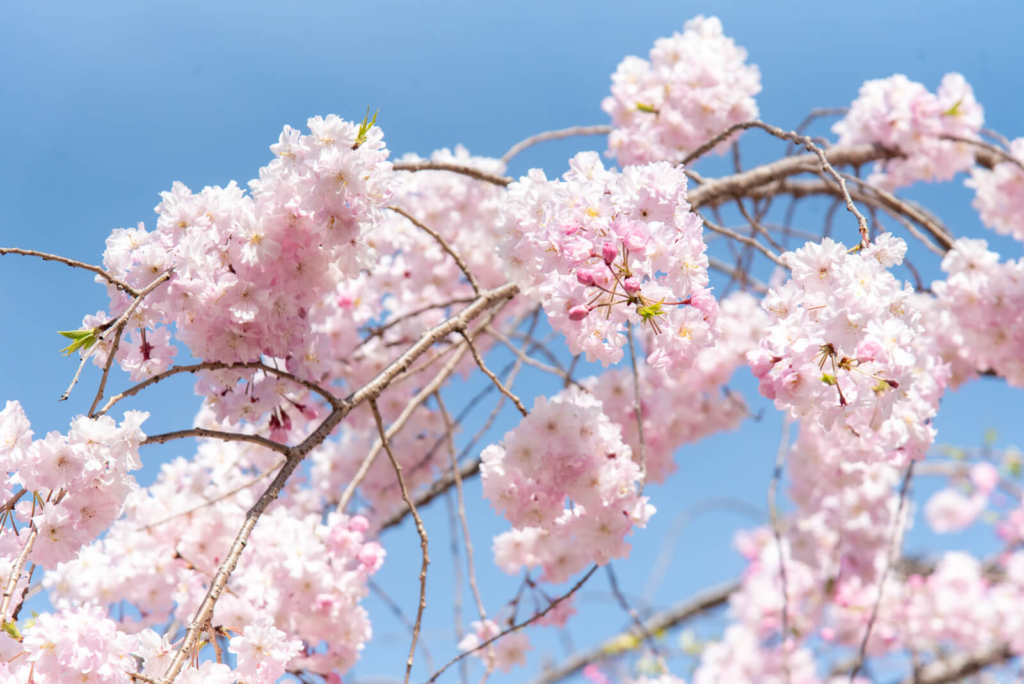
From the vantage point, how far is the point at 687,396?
4281 millimetres

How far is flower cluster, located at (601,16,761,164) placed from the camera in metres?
3.45

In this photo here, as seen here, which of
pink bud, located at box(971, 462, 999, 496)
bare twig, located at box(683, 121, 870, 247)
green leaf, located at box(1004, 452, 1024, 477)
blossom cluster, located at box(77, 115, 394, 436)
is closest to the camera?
bare twig, located at box(683, 121, 870, 247)

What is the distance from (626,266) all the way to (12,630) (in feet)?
4.63

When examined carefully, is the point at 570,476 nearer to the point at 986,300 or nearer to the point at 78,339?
the point at 78,339

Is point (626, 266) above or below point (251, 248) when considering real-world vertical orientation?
below

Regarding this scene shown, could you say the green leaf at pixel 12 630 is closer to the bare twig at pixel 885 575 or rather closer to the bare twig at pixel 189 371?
the bare twig at pixel 189 371

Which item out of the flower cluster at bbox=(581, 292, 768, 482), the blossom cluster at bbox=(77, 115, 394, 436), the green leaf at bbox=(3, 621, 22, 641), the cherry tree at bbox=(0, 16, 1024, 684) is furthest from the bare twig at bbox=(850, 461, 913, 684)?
the green leaf at bbox=(3, 621, 22, 641)

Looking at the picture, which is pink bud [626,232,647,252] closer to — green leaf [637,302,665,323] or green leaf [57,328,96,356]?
green leaf [637,302,665,323]

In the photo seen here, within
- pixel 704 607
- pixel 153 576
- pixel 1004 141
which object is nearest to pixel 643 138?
pixel 1004 141

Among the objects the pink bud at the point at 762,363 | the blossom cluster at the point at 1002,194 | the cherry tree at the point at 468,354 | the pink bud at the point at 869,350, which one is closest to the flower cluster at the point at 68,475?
the cherry tree at the point at 468,354

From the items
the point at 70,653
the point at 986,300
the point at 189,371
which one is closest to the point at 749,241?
the point at 986,300

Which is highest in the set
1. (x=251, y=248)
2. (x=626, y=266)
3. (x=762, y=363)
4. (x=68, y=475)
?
(x=251, y=248)

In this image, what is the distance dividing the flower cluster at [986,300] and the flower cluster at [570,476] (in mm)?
1606

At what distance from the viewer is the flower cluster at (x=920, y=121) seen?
3.73m
